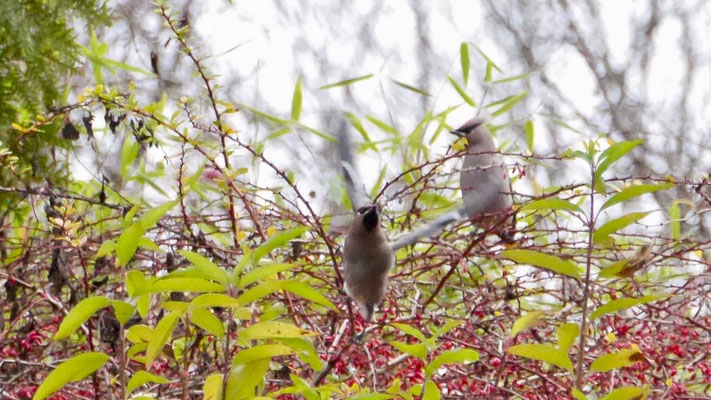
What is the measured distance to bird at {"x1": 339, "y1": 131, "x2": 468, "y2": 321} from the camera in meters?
1.21

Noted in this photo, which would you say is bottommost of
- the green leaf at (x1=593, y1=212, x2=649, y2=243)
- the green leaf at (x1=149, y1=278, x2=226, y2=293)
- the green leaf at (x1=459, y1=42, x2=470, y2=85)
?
the green leaf at (x1=149, y1=278, x2=226, y2=293)

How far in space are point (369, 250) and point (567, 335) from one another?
43 centimetres

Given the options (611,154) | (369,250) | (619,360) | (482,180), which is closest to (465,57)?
(482,180)

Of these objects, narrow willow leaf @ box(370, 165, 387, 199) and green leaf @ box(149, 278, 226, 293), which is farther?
narrow willow leaf @ box(370, 165, 387, 199)

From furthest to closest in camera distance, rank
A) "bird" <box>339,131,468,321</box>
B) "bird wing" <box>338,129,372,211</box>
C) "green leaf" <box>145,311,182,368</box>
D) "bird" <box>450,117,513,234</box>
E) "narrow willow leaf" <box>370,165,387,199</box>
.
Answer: "narrow willow leaf" <box>370,165,387,199</box>, "bird" <box>450,117,513,234</box>, "bird wing" <box>338,129,372,211</box>, "bird" <box>339,131,468,321</box>, "green leaf" <box>145,311,182,368</box>

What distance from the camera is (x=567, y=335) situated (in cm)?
86

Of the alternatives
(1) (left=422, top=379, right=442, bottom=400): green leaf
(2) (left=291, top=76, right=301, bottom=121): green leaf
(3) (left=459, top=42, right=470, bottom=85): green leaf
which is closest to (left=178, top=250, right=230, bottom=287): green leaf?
(1) (left=422, top=379, right=442, bottom=400): green leaf

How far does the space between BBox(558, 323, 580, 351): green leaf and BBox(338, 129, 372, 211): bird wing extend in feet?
1.70

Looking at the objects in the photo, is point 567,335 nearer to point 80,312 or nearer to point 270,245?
point 270,245

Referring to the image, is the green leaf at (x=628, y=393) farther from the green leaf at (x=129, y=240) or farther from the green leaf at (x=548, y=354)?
the green leaf at (x=129, y=240)

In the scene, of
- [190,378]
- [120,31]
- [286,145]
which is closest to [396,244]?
[190,378]

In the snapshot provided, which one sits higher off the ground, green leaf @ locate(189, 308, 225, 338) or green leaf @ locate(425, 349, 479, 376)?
green leaf @ locate(425, 349, 479, 376)

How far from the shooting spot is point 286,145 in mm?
4203

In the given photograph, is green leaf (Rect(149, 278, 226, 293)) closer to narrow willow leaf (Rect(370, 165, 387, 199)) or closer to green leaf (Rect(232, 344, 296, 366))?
green leaf (Rect(232, 344, 296, 366))
